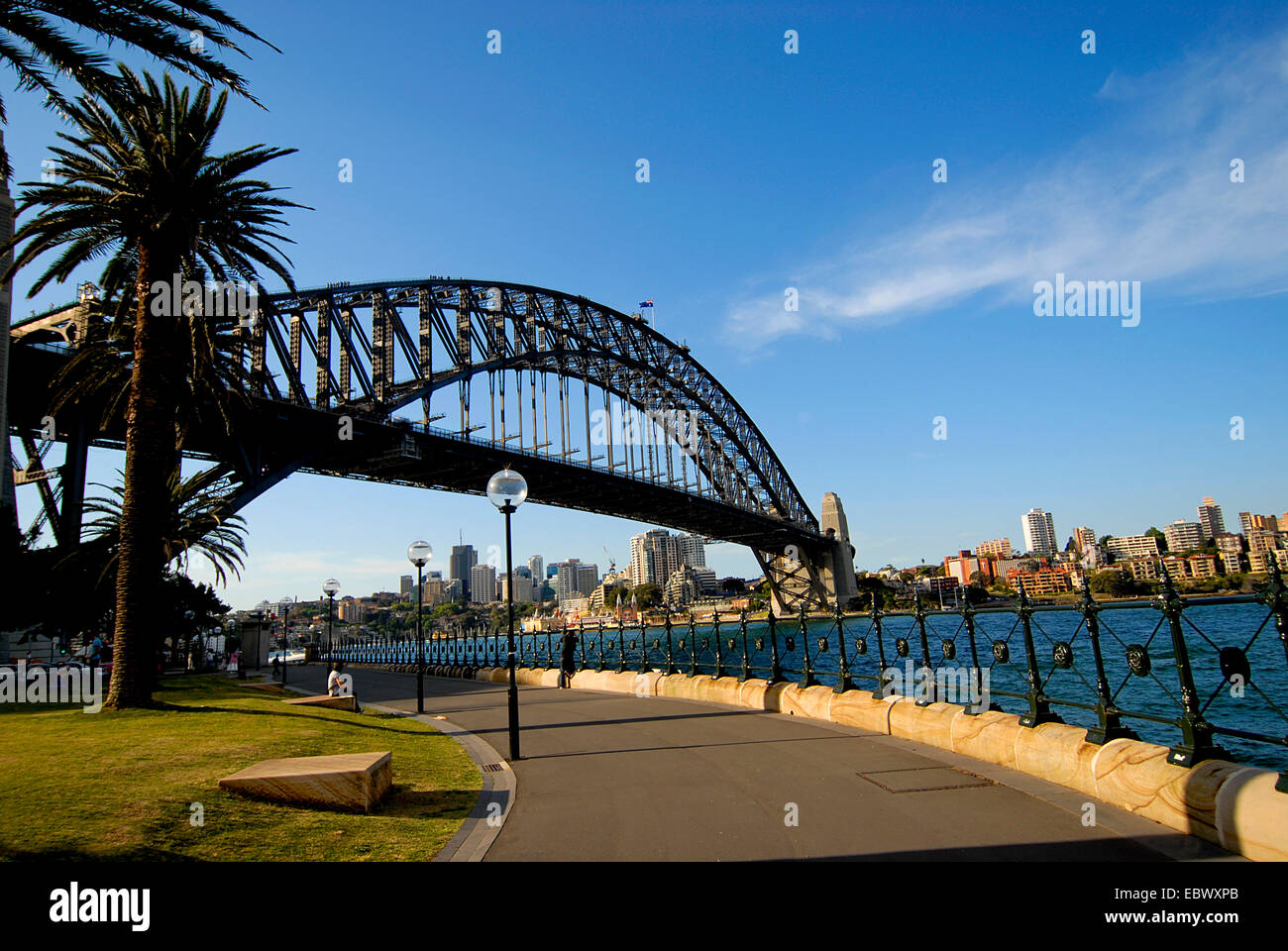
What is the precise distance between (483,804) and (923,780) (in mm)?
4632

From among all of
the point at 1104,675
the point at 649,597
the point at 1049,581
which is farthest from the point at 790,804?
the point at 649,597

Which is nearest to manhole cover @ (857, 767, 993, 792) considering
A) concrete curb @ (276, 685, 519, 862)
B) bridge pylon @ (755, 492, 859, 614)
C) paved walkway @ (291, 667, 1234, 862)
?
paved walkway @ (291, 667, 1234, 862)

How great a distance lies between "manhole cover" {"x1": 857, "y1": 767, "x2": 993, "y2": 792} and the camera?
7590 mm

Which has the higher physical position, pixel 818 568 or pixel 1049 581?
pixel 818 568

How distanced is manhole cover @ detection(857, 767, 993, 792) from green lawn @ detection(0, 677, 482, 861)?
432 centimetres

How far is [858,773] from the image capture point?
8406mm

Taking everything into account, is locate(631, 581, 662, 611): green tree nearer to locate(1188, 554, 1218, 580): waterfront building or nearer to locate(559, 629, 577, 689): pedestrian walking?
locate(1188, 554, 1218, 580): waterfront building

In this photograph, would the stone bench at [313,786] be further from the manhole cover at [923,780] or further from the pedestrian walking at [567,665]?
the pedestrian walking at [567,665]

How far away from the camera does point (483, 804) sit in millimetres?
8031

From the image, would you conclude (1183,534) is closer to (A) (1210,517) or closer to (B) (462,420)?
(A) (1210,517)
